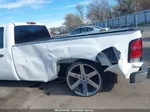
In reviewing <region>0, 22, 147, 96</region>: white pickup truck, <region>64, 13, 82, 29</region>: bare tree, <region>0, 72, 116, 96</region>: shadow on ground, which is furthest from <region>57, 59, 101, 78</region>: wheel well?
<region>64, 13, 82, 29</region>: bare tree

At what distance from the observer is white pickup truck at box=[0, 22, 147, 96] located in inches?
185

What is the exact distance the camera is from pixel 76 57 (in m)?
5.04

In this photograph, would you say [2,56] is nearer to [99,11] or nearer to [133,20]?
[133,20]

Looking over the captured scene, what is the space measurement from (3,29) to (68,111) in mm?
2923

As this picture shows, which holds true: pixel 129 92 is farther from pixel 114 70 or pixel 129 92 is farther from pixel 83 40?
pixel 83 40

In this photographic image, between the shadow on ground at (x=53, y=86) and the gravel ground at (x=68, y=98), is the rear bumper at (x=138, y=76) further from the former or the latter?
the shadow on ground at (x=53, y=86)

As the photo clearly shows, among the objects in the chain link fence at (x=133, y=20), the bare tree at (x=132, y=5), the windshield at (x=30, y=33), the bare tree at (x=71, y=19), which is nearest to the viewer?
the windshield at (x=30, y=33)

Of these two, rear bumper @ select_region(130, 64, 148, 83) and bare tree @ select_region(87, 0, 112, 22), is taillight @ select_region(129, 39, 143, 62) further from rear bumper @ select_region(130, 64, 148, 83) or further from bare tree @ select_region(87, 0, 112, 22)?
bare tree @ select_region(87, 0, 112, 22)

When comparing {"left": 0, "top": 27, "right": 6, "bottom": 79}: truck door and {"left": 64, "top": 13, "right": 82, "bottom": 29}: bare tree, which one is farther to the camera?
{"left": 64, "top": 13, "right": 82, "bottom": 29}: bare tree

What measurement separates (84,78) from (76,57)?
21.1 inches

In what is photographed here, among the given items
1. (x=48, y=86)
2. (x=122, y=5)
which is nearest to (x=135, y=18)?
(x=122, y=5)

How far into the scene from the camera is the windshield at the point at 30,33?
607 centimetres

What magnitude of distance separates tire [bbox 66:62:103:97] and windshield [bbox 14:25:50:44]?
1.73 meters

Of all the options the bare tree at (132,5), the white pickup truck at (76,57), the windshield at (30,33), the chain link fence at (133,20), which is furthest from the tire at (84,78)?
the bare tree at (132,5)
